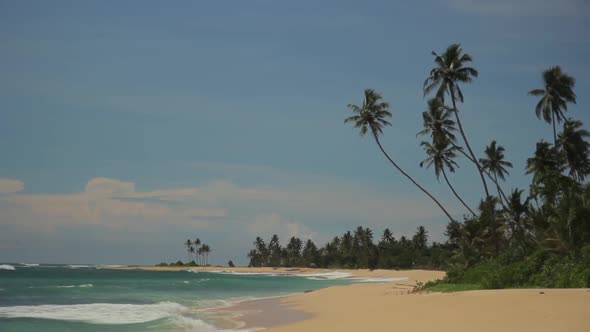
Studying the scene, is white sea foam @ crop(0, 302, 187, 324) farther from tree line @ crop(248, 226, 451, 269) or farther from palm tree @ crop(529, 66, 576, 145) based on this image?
tree line @ crop(248, 226, 451, 269)

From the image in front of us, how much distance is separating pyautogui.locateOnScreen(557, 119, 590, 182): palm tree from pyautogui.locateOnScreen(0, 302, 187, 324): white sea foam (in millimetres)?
32411

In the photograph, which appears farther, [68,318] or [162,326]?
[68,318]

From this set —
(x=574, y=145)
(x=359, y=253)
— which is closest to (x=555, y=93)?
(x=574, y=145)

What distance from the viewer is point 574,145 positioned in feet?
130

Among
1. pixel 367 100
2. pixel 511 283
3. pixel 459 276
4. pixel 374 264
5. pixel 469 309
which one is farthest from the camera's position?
pixel 374 264

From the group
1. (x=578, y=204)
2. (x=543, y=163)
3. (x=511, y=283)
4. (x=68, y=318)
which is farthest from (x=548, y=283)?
(x=543, y=163)

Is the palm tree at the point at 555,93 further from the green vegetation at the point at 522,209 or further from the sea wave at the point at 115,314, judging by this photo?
the sea wave at the point at 115,314

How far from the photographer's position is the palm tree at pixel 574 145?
130 feet

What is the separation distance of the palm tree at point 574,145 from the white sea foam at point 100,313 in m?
32.4

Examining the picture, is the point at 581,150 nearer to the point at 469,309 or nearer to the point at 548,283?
the point at 548,283

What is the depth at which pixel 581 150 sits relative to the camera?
1563 inches

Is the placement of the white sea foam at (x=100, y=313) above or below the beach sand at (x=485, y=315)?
below

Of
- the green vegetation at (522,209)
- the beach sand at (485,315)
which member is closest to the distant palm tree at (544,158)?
the green vegetation at (522,209)

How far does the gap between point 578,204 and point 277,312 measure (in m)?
14.3
